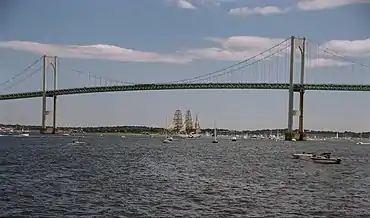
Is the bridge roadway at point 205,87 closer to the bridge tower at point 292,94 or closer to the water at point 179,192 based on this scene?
the bridge tower at point 292,94

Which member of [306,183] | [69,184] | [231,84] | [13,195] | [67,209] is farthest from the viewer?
[231,84]

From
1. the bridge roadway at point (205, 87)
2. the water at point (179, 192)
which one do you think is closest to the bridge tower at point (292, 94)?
the bridge roadway at point (205, 87)

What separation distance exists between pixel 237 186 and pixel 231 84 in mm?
73670

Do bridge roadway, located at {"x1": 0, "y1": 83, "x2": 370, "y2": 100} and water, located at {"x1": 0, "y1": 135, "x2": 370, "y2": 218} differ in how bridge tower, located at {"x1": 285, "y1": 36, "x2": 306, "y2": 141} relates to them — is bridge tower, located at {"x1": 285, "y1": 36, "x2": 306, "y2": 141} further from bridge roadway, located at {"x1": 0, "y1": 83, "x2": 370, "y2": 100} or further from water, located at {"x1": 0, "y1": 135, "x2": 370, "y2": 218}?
water, located at {"x1": 0, "y1": 135, "x2": 370, "y2": 218}

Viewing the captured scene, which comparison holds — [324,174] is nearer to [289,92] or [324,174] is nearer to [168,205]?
[168,205]

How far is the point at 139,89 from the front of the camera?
113 metres

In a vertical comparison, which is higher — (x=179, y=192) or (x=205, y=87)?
(x=205, y=87)

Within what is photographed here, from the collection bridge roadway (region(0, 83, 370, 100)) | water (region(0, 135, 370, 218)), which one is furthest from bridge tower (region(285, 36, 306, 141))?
water (region(0, 135, 370, 218))

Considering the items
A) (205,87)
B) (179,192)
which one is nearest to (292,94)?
(205,87)

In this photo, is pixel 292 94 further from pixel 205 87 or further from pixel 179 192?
pixel 179 192

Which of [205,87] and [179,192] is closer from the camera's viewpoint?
[179,192]

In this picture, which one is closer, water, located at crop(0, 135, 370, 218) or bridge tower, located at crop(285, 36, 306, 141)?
water, located at crop(0, 135, 370, 218)

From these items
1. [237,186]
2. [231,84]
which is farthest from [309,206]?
[231,84]

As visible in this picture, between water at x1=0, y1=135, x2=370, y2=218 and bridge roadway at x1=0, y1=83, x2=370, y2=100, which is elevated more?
bridge roadway at x1=0, y1=83, x2=370, y2=100
